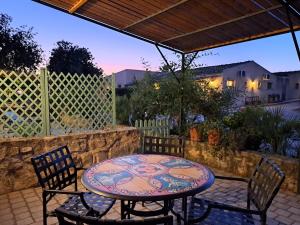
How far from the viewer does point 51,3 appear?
402 centimetres

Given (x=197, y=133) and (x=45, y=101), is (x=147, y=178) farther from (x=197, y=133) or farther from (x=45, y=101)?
(x=197, y=133)

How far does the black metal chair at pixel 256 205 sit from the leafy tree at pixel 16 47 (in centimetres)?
1527

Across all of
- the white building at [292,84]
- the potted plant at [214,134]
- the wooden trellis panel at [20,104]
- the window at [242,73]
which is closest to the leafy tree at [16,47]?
the wooden trellis panel at [20,104]

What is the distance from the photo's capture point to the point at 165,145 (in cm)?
325

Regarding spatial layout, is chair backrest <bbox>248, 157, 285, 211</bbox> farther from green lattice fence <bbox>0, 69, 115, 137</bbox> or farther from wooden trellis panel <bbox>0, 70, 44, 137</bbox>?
wooden trellis panel <bbox>0, 70, 44, 137</bbox>

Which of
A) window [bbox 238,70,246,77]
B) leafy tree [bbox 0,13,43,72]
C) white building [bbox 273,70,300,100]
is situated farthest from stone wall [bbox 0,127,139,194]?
white building [bbox 273,70,300,100]

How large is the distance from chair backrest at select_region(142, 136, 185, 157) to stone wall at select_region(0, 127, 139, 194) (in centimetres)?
159

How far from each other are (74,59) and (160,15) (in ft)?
51.4

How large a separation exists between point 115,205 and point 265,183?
6.68 feet

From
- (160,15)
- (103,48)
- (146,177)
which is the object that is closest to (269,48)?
(103,48)

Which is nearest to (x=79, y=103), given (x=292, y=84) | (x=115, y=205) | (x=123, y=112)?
(x=115, y=205)

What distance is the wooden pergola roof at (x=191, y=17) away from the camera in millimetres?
3555

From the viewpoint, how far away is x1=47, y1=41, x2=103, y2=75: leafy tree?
18.3 m

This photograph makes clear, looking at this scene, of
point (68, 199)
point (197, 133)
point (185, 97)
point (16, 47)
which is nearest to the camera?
point (68, 199)
